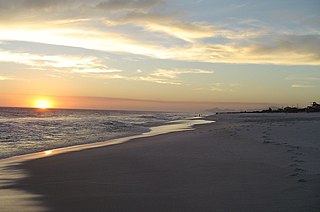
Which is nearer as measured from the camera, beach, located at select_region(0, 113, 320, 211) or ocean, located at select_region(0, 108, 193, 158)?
beach, located at select_region(0, 113, 320, 211)

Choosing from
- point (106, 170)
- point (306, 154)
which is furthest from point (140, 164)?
point (306, 154)

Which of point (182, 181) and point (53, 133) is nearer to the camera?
point (182, 181)

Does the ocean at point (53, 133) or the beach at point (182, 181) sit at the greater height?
the beach at point (182, 181)

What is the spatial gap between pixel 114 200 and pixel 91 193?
0.84m

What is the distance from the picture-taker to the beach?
19.4ft

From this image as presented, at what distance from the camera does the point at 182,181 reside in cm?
783

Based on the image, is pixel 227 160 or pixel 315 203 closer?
pixel 315 203

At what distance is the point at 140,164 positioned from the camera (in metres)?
10.7

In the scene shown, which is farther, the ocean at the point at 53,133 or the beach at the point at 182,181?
the ocean at the point at 53,133

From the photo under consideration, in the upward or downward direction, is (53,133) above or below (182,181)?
below

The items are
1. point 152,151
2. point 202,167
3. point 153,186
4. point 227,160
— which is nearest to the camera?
point 153,186

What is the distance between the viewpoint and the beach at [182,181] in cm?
592

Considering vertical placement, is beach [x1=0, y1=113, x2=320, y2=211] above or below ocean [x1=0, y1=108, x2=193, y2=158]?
above

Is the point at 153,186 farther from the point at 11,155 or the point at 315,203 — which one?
the point at 11,155
